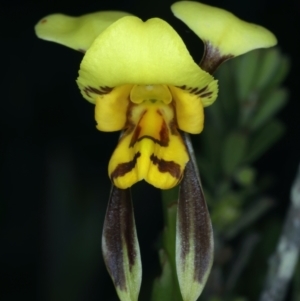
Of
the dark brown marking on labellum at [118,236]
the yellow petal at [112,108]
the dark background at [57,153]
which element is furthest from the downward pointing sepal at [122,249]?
the dark background at [57,153]

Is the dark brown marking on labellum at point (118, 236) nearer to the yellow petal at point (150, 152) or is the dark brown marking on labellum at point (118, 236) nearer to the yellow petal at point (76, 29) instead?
the yellow petal at point (150, 152)

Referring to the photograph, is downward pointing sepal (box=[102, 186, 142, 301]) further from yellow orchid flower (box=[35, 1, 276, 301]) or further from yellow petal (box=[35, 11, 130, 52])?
yellow petal (box=[35, 11, 130, 52])

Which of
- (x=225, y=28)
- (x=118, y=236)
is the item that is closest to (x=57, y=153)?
(x=118, y=236)

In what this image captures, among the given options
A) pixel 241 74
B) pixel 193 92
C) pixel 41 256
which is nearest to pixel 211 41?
pixel 193 92

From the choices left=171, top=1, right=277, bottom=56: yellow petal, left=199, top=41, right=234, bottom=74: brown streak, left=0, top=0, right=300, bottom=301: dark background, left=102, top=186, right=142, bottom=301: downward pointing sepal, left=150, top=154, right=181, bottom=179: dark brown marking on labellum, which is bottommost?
left=0, top=0, right=300, bottom=301: dark background

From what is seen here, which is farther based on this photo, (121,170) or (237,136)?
(237,136)

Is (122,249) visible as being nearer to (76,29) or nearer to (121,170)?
(121,170)

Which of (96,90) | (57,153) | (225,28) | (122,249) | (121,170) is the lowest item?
(57,153)

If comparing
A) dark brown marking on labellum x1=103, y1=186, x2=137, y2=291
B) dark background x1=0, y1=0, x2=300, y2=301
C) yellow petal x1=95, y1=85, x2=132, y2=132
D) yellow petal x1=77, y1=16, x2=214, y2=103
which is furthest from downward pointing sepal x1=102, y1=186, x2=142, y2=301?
dark background x1=0, y1=0, x2=300, y2=301
